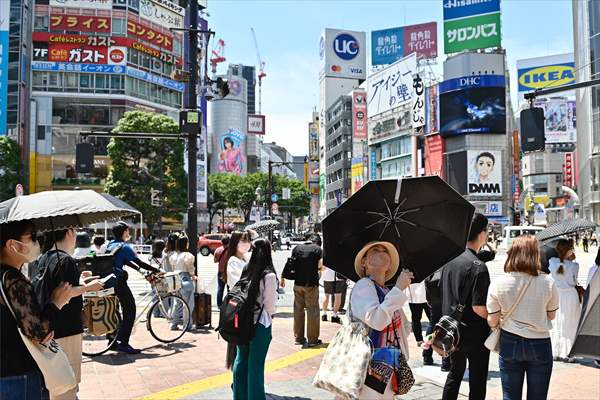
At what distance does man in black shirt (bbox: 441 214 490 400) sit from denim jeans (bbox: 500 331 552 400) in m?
0.35

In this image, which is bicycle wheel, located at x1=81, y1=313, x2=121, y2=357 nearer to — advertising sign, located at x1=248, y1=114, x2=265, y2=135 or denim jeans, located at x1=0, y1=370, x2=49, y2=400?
denim jeans, located at x1=0, y1=370, x2=49, y2=400

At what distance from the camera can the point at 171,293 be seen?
28.1 ft

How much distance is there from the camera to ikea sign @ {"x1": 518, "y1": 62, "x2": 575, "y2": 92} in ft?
251

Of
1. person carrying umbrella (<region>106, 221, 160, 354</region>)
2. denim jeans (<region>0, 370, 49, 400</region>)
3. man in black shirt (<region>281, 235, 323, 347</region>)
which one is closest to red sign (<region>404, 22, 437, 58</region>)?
man in black shirt (<region>281, 235, 323, 347</region>)

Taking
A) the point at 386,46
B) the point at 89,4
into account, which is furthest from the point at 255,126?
the point at 89,4

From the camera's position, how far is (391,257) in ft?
12.7

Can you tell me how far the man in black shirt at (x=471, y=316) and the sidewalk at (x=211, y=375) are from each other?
118 centimetres

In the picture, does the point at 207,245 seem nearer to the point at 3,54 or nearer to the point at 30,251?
the point at 3,54

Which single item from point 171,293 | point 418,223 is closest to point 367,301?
point 418,223

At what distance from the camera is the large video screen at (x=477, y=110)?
59.1 metres

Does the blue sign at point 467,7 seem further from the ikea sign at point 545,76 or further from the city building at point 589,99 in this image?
the ikea sign at point 545,76

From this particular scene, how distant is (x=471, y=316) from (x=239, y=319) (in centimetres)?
203

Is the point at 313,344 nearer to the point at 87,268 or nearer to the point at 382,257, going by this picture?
the point at 87,268

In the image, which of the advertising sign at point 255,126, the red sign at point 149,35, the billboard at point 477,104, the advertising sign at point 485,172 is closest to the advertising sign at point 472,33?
the billboard at point 477,104
